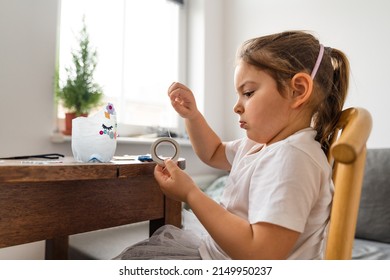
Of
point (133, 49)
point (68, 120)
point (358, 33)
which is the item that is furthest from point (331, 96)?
point (133, 49)

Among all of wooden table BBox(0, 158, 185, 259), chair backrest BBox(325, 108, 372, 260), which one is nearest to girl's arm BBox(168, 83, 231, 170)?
wooden table BBox(0, 158, 185, 259)

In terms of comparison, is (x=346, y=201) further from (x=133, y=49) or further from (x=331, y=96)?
(x=133, y=49)

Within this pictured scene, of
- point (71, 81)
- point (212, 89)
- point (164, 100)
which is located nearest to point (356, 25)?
point (212, 89)

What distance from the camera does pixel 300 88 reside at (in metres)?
0.57

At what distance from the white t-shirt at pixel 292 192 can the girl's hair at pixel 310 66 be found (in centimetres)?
6

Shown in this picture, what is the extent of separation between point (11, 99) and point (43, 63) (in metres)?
0.18

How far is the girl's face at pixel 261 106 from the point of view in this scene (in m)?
0.58

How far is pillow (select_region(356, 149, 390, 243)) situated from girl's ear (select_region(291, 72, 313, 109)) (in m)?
0.97

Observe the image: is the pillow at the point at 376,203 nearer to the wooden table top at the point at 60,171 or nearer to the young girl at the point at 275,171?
the young girl at the point at 275,171

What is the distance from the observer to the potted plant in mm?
1204

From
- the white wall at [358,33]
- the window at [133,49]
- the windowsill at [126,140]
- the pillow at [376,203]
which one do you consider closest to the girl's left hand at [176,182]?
the windowsill at [126,140]

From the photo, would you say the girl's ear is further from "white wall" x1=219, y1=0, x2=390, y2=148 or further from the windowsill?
"white wall" x1=219, y1=0, x2=390, y2=148
